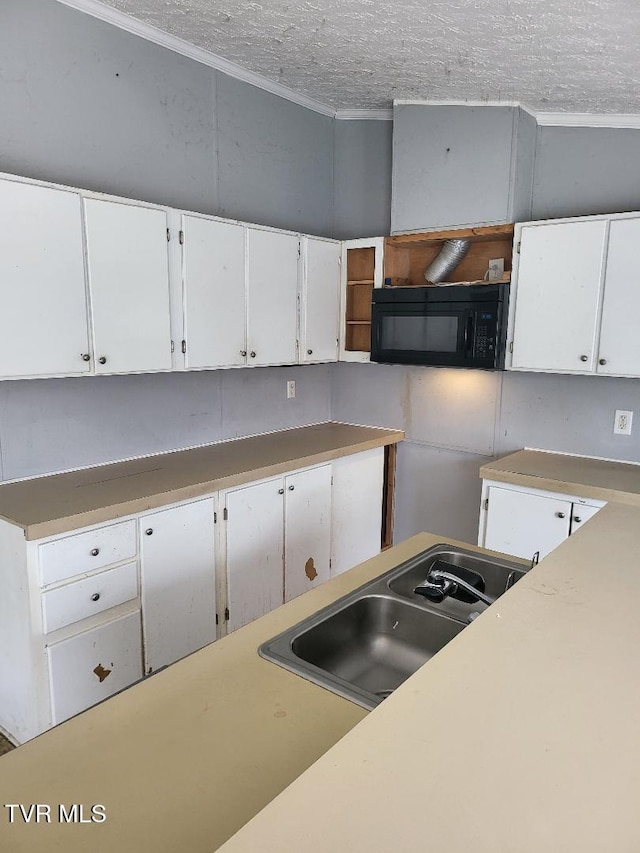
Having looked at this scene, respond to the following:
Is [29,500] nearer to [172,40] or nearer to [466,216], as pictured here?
[172,40]

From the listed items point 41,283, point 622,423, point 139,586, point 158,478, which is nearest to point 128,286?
point 41,283

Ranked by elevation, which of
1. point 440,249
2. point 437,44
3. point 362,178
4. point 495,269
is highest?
point 437,44

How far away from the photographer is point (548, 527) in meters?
2.71

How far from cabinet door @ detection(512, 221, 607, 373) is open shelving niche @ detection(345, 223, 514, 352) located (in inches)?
6.0

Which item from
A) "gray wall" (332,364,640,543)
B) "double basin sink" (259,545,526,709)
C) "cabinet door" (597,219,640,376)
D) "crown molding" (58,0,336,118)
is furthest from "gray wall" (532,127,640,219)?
"double basin sink" (259,545,526,709)

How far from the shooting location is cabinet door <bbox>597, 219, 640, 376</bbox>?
2.60 meters

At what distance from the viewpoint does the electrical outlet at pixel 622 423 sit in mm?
2945

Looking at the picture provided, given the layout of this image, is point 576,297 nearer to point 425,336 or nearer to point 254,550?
point 425,336

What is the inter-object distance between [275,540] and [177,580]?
0.61 meters

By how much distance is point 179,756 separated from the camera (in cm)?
90

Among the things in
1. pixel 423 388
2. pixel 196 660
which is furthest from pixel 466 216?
pixel 196 660

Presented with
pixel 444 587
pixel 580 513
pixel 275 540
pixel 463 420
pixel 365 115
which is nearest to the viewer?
pixel 444 587

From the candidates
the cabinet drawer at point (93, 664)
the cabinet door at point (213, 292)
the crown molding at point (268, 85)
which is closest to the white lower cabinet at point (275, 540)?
the cabinet drawer at point (93, 664)

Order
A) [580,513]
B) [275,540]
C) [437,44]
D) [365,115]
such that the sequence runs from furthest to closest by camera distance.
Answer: [365,115] → [275,540] → [580,513] → [437,44]
